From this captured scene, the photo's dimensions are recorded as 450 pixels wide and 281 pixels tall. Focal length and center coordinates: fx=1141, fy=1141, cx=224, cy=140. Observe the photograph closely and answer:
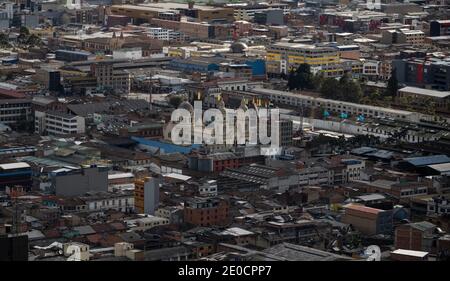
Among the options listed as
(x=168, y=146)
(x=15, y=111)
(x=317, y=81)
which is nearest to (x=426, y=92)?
(x=317, y=81)

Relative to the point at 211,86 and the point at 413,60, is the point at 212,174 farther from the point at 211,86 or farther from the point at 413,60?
the point at 413,60

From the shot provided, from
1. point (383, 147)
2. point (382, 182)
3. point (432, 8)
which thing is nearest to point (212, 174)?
point (382, 182)

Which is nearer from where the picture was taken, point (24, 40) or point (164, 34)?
point (24, 40)

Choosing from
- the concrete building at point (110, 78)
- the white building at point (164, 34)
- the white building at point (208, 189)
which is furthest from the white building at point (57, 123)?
the white building at point (164, 34)

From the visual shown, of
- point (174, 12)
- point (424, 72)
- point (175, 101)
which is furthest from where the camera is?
point (174, 12)

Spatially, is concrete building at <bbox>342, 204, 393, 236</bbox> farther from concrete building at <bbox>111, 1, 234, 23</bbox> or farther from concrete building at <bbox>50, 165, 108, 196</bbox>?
concrete building at <bbox>111, 1, 234, 23</bbox>

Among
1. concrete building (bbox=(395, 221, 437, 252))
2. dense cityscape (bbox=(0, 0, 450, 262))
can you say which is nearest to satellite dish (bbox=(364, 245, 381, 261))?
dense cityscape (bbox=(0, 0, 450, 262))

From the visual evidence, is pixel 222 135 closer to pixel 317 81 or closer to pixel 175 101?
pixel 175 101

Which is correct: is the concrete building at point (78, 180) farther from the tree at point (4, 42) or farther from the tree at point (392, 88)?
the tree at point (4, 42)
